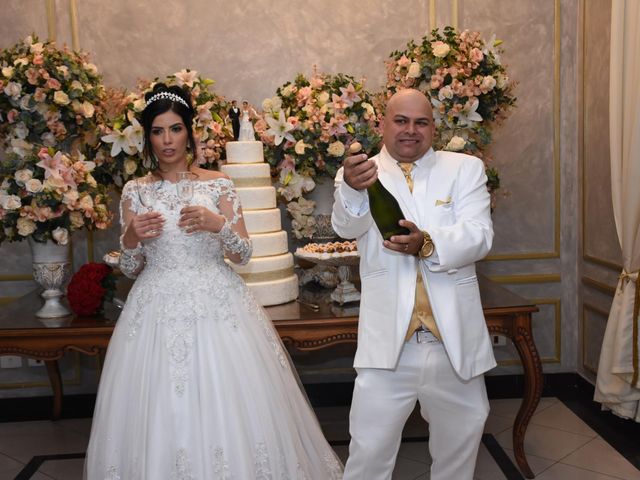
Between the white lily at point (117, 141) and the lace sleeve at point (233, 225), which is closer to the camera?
the lace sleeve at point (233, 225)

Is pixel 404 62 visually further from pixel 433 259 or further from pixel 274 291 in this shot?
pixel 433 259

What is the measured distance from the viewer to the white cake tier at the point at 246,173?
12.9ft

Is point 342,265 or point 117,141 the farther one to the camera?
point 117,141

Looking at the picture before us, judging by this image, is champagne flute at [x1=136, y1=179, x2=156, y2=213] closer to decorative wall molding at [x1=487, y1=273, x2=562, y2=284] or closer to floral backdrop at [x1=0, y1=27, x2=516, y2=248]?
floral backdrop at [x1=0, y1=27, x2=516, y2=248]

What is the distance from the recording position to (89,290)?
3.88 meters

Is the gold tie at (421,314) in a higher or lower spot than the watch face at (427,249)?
lower

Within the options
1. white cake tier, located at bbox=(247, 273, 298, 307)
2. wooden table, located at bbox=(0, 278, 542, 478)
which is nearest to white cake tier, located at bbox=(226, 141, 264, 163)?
white cake tier, located at bbox=(247, 273, 298, 307)

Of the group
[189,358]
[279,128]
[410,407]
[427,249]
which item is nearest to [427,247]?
[427,249]

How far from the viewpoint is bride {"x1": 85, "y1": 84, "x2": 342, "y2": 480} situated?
2992mm

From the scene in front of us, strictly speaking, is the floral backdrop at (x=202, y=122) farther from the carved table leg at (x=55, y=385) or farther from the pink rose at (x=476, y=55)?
the carved table leg at (x=55, y=385)

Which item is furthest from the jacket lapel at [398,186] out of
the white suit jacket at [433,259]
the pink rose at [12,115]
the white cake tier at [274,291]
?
the pink rose at [12,115]

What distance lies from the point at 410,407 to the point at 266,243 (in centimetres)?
125

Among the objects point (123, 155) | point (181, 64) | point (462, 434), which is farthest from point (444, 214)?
point (181, 64)

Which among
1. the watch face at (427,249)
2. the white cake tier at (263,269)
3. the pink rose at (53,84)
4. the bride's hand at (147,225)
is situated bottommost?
the white cake tier at (263,269)
